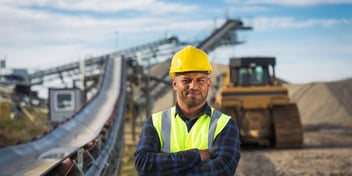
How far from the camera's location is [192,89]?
4.00 m

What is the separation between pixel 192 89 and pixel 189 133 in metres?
0.30

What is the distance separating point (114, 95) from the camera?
26.1 meters

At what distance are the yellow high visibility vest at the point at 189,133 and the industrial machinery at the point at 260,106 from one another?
14.2m

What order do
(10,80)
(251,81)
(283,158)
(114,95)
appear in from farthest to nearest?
1. (10,80)
2. (114,95)
3. (251,81)
4. (283,158)

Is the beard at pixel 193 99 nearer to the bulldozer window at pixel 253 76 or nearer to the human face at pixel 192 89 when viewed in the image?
the human face at pixel 192 89

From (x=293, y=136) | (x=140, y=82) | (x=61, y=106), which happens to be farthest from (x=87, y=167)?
(x=140, y=82)

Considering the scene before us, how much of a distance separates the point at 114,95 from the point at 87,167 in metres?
19.5

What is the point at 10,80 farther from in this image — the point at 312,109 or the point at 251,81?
the point at 251,81

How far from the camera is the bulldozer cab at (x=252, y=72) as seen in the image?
62.5ft

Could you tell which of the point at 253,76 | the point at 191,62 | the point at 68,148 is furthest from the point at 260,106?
the point at 191,62

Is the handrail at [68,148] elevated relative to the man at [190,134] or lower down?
lower down

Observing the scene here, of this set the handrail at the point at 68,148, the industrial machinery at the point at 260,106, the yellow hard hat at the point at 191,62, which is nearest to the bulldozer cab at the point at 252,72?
the industrial machinery at the point at 260,106

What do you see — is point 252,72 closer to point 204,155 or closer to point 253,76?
point 253,76

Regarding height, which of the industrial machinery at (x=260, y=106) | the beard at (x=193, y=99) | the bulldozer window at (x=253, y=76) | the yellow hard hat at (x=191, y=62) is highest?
the yellow hard hat at (x=191, y=62)
